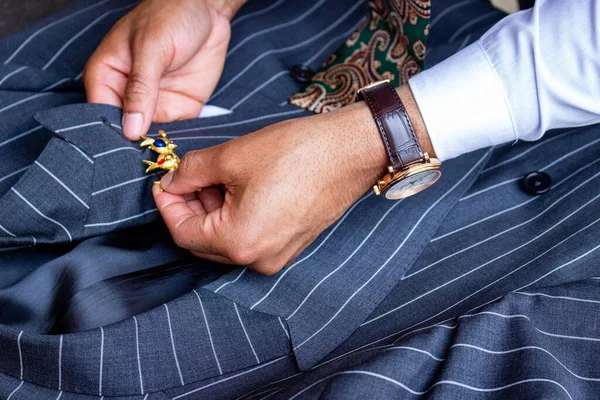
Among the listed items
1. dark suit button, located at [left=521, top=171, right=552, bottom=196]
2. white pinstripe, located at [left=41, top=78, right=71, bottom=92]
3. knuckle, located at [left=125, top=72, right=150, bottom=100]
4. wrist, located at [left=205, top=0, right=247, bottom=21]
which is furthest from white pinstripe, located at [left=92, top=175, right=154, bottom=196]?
dark suit button, located at [left=521, top=171, right=552, bottom=196]

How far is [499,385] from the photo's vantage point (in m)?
0.60

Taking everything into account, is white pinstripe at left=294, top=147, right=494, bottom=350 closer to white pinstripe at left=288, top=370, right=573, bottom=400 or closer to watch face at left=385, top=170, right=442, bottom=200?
watch face at left=385, top=170, right=442, bottom=200

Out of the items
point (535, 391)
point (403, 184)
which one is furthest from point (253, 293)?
point (535, 391)

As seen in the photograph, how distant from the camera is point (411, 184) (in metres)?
A: 0.79

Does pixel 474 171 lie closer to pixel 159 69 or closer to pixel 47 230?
pixel 159 69

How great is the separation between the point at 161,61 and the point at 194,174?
0.23 metres

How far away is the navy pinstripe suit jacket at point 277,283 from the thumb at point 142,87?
33 mm

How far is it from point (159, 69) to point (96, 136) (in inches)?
6.3

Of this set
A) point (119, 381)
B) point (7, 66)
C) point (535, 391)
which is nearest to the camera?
point (535, 391)

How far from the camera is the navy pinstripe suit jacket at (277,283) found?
2.09ft

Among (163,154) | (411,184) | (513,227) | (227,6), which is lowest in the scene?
(513,227)

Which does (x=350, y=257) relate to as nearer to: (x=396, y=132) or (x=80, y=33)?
(x=396, y=132)

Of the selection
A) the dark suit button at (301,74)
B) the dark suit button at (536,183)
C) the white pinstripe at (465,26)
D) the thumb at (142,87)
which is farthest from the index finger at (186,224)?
the white pinstripe at (465,26)

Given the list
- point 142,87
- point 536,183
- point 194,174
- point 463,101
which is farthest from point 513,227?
point 142,87
